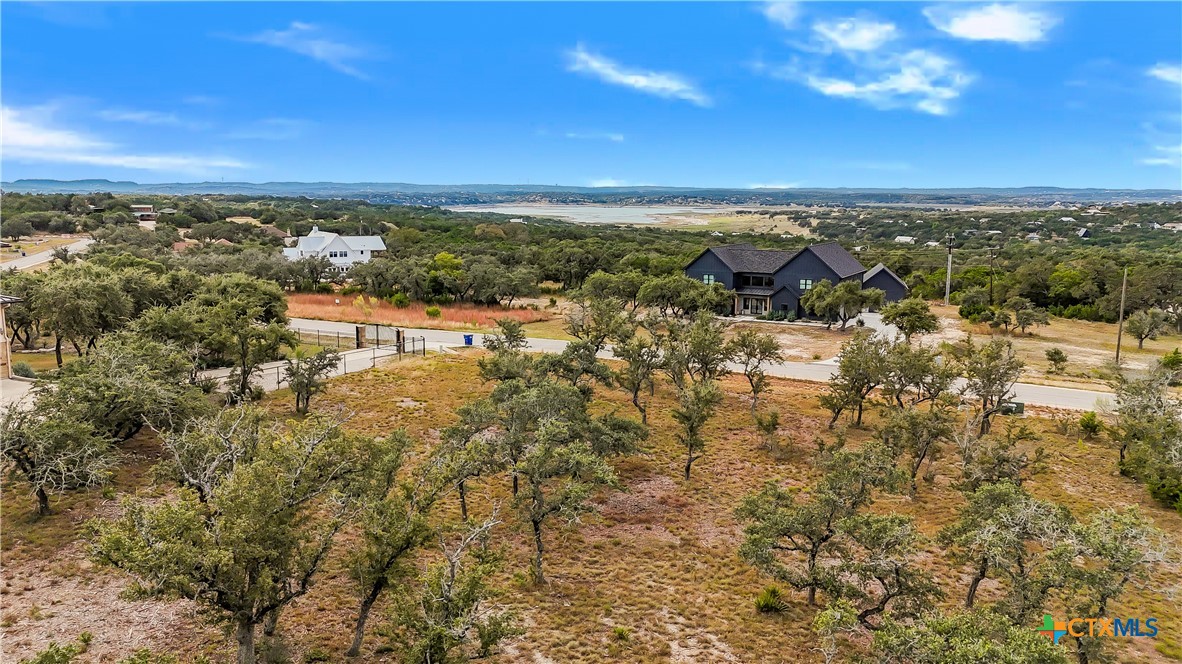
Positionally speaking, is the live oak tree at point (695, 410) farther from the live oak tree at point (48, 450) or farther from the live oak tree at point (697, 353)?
the live oak tree at point (48, 450)

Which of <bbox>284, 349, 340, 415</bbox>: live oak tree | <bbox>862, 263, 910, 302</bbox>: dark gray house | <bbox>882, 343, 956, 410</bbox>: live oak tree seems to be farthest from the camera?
<bbox>862, 263, 910, 302</bbox>: dark gray house

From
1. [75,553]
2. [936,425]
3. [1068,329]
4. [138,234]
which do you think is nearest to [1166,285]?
[1068,329]

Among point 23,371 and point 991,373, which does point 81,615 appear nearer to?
point 23,371

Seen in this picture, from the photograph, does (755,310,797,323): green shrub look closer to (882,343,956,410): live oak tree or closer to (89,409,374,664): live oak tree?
(882,343,956,410): live oak tree

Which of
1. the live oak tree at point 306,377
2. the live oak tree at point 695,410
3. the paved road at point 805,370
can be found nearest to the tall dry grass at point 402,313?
the paved road at point 805,370

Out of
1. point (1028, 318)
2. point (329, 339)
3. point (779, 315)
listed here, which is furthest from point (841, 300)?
point (329, 339)

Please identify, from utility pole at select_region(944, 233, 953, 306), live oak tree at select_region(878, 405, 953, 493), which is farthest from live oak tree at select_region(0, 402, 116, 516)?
utility pole at select_region(944, 233, 953, 306)

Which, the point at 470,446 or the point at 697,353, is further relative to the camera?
the point at 697,353
